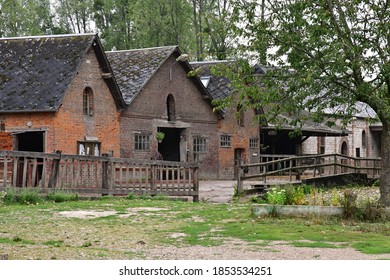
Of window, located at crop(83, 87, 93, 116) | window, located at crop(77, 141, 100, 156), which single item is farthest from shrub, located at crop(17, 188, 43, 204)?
window, located at crop(83, 87, 93, 116)

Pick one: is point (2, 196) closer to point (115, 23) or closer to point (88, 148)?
point (88, 148)

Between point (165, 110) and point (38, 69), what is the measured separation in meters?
8.65

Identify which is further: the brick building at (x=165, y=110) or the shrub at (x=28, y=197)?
the brick building at (x=165, y=110)

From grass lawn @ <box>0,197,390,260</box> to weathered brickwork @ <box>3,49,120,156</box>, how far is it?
563 inches

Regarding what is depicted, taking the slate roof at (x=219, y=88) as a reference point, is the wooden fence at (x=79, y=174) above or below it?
below

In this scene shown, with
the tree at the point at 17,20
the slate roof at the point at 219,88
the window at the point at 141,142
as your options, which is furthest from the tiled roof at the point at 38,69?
the tree at the point at 17,20

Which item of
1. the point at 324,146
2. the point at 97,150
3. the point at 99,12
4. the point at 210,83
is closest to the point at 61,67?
the point at 97,150

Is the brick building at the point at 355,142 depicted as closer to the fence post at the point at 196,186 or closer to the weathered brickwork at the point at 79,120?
the weathered brickwork at the point at 79,120

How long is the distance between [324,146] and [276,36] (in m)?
40.9

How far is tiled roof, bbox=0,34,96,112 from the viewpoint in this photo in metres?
35.6

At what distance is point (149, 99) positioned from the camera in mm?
41938

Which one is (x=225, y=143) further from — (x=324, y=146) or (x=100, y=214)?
(x=100, y=214)

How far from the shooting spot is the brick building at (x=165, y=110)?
40.8 metres

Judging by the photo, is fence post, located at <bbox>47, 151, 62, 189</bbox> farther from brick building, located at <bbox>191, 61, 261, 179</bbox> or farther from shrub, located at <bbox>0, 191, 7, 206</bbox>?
brick building, located at <bbox>191, 61, 261, 179</bbox>
